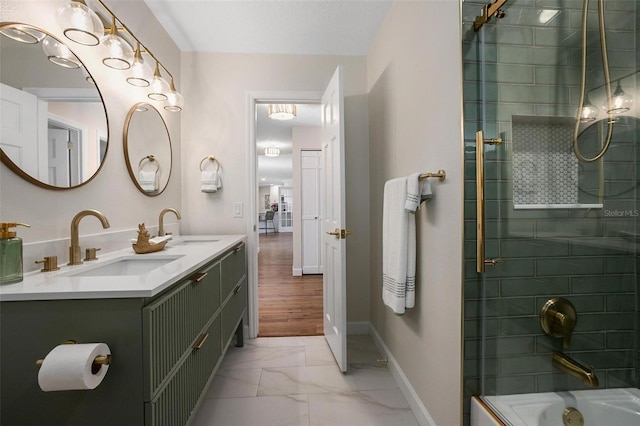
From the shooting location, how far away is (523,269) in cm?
108

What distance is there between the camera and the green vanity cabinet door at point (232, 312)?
1642 millimetres

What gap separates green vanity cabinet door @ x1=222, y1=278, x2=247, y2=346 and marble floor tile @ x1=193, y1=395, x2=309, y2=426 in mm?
336

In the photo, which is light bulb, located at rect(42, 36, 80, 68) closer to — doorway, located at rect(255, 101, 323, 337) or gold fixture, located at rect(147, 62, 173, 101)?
gold fixture, located at rect(147, 62, 173, 101)

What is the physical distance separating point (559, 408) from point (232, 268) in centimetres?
172

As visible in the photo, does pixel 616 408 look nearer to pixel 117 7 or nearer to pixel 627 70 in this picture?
pixel 627 70

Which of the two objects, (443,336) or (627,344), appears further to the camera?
(443,336)

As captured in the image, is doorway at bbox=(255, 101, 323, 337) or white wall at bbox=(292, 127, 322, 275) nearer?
doorway at bbox=(255, 101, 323, 337)

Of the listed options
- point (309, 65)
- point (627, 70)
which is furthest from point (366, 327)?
point (309, 65)

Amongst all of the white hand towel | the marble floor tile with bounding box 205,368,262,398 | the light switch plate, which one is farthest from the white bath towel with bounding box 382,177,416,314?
the white hand towel

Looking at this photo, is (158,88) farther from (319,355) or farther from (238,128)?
(319,355)

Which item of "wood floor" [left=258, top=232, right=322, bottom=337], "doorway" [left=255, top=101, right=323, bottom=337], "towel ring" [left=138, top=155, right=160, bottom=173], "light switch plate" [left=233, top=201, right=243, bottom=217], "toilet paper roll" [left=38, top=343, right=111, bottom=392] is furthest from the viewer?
"doorway" [left=255, top=101, right=323, bottom=337]

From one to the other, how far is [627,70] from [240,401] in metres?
2.28

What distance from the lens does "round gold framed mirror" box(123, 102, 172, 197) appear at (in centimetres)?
167

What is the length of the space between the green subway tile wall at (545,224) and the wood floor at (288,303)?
5.58 feet
